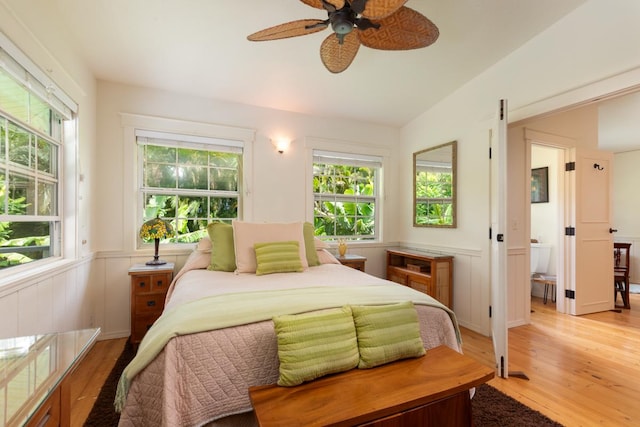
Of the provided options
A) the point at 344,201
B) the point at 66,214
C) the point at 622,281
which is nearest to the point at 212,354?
the point at 66,214

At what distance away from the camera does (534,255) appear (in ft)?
14.3

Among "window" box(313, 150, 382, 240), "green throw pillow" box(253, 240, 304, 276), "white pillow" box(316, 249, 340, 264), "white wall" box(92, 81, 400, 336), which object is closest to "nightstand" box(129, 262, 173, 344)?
"white wall" box(92, 81, 400, 336)

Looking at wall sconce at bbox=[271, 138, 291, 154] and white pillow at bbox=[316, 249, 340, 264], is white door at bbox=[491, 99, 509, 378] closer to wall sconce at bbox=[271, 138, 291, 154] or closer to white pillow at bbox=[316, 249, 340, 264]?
white pillow at bbox=[316, 249, 340, 264]

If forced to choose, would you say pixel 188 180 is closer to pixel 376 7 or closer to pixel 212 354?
pixel 212 354

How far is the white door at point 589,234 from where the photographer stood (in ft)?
12.1

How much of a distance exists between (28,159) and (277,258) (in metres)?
1.79

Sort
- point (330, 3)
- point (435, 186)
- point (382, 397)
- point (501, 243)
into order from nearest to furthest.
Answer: point (382, 397)
point (330, 3)
point (501, 243)
point (435, 186)

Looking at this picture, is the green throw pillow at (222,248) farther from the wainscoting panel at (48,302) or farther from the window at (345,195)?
the window at (345,195)

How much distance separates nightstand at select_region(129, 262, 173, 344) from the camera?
2.62m

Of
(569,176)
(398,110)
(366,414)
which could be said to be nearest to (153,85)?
(398,110)

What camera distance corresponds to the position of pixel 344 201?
4035 mm

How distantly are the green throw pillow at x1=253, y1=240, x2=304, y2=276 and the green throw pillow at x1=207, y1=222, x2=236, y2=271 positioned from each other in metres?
0.25

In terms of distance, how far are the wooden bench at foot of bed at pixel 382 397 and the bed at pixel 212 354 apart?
138 millimetres

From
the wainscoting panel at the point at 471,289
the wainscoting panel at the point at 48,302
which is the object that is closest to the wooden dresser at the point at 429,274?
the wainscoting panel at the point at 471,289
